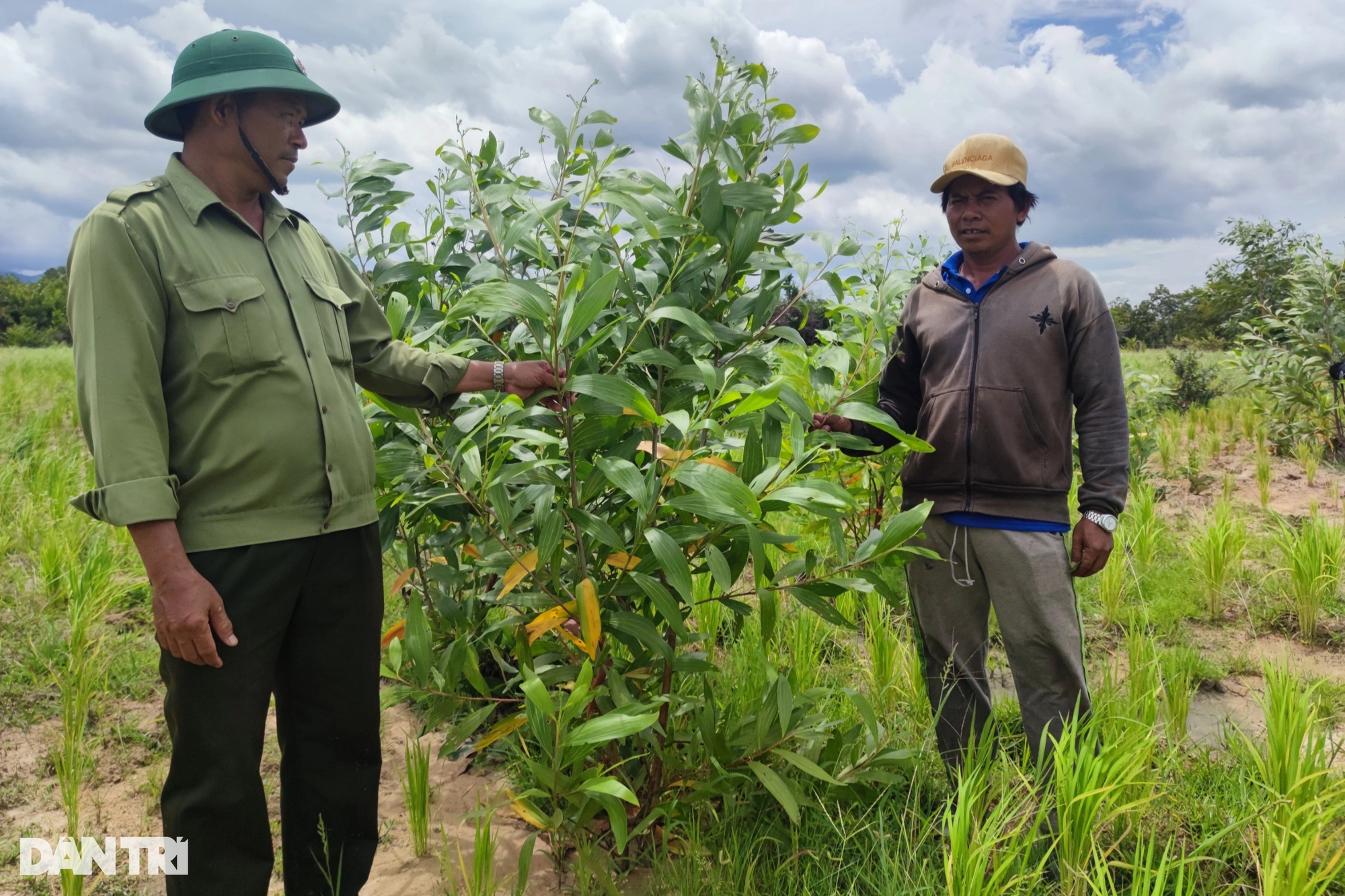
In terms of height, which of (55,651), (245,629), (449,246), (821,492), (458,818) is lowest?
(458,818)

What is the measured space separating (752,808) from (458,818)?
0.95 meters

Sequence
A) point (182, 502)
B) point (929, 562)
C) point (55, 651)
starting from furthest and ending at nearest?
1. point (55, 651)
2. point (929, 562)
3. point (182, 502)

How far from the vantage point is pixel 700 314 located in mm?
1965

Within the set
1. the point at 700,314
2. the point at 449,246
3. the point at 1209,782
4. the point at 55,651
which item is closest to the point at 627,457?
the point at 700,314

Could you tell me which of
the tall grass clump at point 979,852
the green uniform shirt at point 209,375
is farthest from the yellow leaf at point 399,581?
the tall grass clump at point 979,852

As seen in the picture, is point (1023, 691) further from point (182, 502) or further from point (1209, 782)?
point (182, 502)

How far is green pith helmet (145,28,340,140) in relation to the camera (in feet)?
5.78

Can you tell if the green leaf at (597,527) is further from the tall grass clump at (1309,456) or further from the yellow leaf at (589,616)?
the tall grass clump at (1309,456)

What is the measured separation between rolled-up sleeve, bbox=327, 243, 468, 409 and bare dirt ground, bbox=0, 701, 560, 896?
1.15m

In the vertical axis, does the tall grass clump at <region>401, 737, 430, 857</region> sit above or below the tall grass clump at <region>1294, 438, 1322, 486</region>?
below

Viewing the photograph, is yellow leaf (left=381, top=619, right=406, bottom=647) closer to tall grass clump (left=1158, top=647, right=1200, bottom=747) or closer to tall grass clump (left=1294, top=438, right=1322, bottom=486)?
tall grass clump (left=1158, top=647, right=1200, bottom=747)

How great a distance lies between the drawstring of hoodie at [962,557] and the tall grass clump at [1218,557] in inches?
99.8

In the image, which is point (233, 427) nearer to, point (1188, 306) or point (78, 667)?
point (78, 667)

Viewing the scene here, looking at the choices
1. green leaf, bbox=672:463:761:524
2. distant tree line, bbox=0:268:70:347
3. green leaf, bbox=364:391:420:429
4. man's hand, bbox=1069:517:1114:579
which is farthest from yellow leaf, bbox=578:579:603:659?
distant tree line, bbox=0:268:70:347
